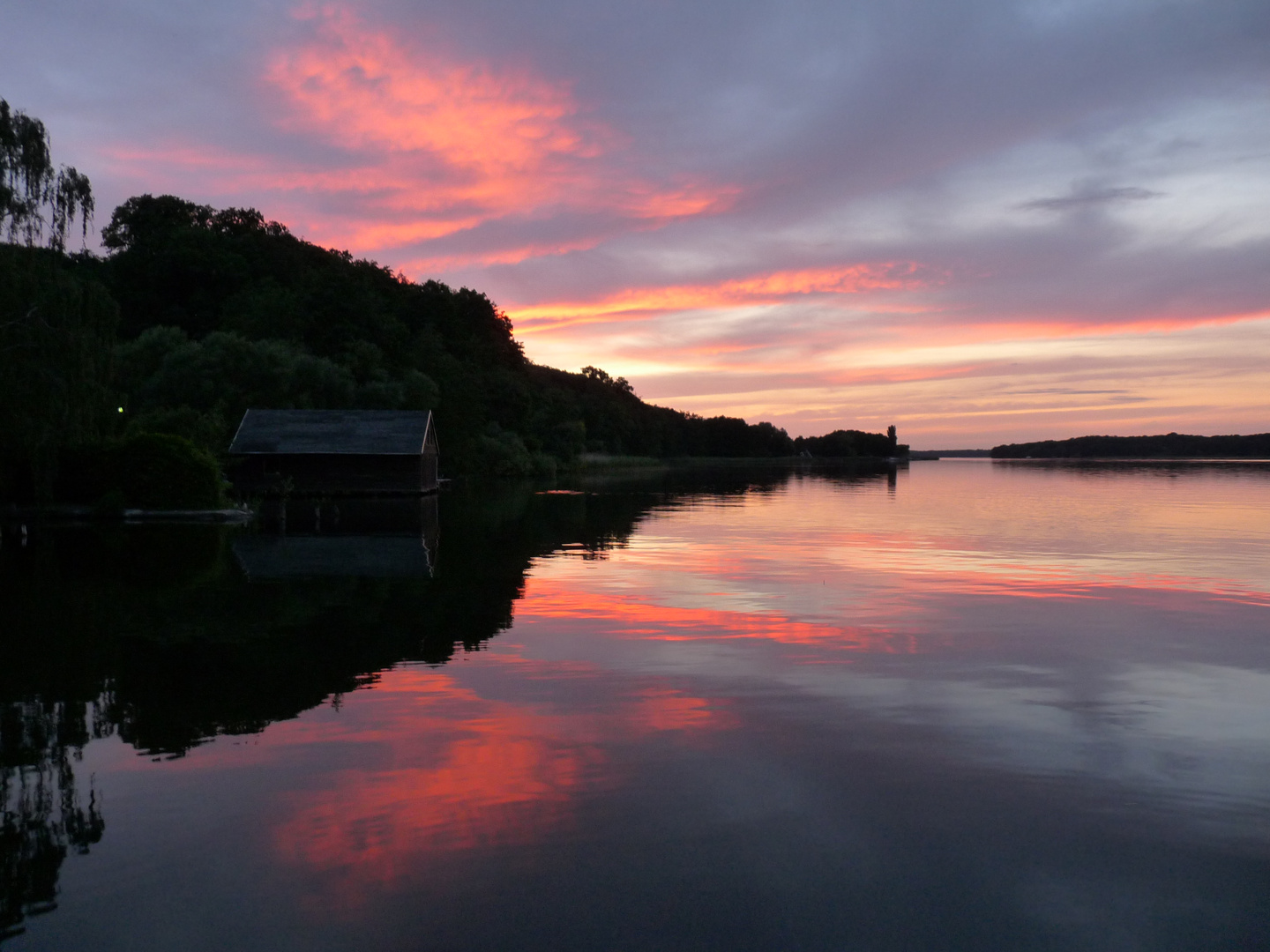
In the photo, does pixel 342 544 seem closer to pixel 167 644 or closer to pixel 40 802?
pixel 167 644

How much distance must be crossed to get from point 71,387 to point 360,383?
44.5 metres

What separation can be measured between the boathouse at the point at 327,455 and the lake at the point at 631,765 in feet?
111

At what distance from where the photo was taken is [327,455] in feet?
175

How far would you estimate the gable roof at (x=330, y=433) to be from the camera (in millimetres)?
52750

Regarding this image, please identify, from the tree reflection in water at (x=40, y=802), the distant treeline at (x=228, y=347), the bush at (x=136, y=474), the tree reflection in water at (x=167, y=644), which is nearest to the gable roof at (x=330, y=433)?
the distant treeline at (x=228, y=347)

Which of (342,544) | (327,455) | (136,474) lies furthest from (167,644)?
(327,455)

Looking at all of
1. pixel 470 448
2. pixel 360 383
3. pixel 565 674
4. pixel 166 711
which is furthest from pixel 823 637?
pixel 470 448

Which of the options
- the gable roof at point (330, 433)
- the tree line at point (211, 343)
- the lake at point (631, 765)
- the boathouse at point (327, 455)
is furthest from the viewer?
the boathouse at point (327, 455)

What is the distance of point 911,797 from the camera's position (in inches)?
293

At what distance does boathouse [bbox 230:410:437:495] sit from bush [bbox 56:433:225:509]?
1479cm

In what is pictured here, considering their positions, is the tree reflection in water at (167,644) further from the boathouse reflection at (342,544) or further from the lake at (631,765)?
the boathouse reflection at (342,544)

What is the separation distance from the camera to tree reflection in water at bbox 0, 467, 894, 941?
7605 millimetres

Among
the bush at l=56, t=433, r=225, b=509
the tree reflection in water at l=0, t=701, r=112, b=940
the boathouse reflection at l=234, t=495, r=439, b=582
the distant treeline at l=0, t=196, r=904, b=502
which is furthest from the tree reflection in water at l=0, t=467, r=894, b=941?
the bush at l=56, t=433, r=225, b=509

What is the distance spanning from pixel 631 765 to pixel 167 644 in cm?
818
